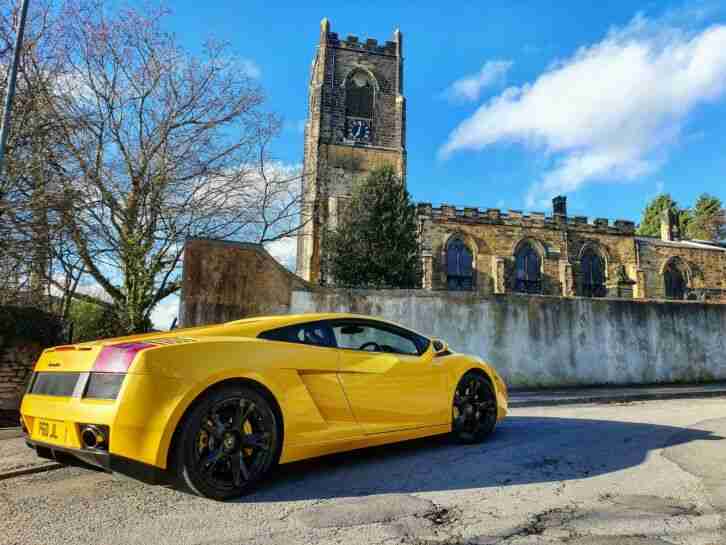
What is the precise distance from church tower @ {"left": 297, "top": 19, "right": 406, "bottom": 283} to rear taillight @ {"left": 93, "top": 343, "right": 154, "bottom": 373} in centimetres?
3105

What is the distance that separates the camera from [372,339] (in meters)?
4.12

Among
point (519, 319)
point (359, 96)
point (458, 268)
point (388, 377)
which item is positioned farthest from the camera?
point (359, 96)

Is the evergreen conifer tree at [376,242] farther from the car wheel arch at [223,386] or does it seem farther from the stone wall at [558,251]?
the car wheel arch at [223,386]

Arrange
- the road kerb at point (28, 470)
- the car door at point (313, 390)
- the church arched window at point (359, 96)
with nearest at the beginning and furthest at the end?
the car door at point (313, 390) < the road kerb at point (28, 470) < the church arched window at point (359, 96)

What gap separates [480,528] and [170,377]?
1.94 meters

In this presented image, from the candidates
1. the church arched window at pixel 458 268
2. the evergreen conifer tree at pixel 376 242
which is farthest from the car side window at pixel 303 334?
the church arched window at pixel 458 268

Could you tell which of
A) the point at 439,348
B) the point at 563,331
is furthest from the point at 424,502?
the point at 563,331

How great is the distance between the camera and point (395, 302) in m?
9.66

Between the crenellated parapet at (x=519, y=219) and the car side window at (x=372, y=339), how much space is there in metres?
28.5

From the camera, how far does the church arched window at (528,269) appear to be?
111ft

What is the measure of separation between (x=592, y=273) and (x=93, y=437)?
121 ft

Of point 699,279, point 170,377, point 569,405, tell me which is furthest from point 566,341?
point 699,279

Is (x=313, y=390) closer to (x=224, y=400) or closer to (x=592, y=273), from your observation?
(x=224, y=400)

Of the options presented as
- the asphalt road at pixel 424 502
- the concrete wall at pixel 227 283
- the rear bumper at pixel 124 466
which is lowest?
the asphalt road at pixel 424 502
